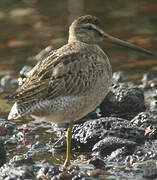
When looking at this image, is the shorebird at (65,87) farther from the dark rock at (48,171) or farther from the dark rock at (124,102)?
the dark rock at (124,102)

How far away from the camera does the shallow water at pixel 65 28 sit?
10.4 m

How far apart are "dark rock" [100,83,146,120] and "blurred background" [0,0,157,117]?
1.51 meters

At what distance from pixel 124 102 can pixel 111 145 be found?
1643 millimetres

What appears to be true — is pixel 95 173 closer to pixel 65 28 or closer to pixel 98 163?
pixel 98 163

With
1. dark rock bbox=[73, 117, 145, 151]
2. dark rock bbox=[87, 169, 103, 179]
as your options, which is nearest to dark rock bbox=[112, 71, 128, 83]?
dark rock bbox=[73, 117, 145, 151]

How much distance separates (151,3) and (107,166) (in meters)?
8.54

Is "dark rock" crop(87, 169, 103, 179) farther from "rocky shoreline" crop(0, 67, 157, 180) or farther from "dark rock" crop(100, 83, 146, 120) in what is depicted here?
"dark rock" crop(100, 83, 146, 120)

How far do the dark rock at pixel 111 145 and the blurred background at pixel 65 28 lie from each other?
2.90 metres

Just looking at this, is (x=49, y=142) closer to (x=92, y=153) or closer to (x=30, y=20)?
(x=92, y=153)

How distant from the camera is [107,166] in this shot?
579cm

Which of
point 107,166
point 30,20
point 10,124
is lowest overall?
point 107,166

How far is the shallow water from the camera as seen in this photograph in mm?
10445

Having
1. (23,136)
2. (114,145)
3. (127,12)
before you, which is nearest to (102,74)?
(114,145)

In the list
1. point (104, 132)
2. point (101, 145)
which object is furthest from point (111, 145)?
point (104, 132)
